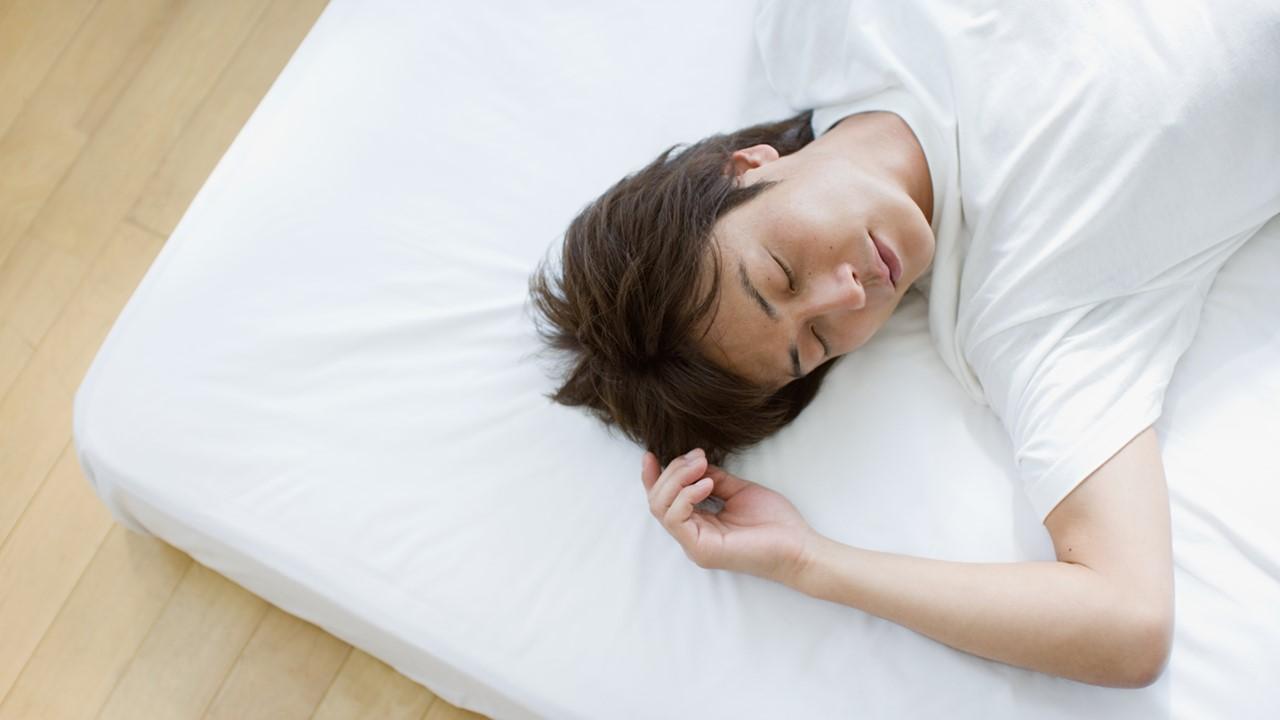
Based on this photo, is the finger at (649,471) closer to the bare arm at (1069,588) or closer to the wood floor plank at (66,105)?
the bare arm at (1069,588)

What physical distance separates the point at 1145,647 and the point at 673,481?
21.7 inches

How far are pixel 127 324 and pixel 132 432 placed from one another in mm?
155

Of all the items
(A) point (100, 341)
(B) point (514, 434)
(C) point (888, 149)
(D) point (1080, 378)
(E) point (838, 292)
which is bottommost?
(A) point (100, 341)

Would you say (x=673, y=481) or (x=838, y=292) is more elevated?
(x=838, y=292)

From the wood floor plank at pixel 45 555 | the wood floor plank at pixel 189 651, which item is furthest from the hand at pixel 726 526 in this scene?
the wood floor plank at pixel 45 555

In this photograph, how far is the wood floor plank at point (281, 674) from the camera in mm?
1535

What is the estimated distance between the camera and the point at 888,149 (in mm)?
1311

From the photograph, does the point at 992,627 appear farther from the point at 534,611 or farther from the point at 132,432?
the point at 132,432

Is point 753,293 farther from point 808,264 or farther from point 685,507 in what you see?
point 685,507

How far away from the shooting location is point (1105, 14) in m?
1.25

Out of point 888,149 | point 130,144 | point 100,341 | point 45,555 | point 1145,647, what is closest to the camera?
point 1145,647

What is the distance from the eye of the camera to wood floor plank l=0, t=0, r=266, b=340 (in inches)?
70.9

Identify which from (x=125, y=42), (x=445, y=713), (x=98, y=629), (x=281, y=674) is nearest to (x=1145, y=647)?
(x=445, y=713)

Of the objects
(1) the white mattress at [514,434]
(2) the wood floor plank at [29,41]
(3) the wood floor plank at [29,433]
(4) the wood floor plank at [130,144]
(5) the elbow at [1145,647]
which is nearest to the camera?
(5) the elbow at [1145,647]
